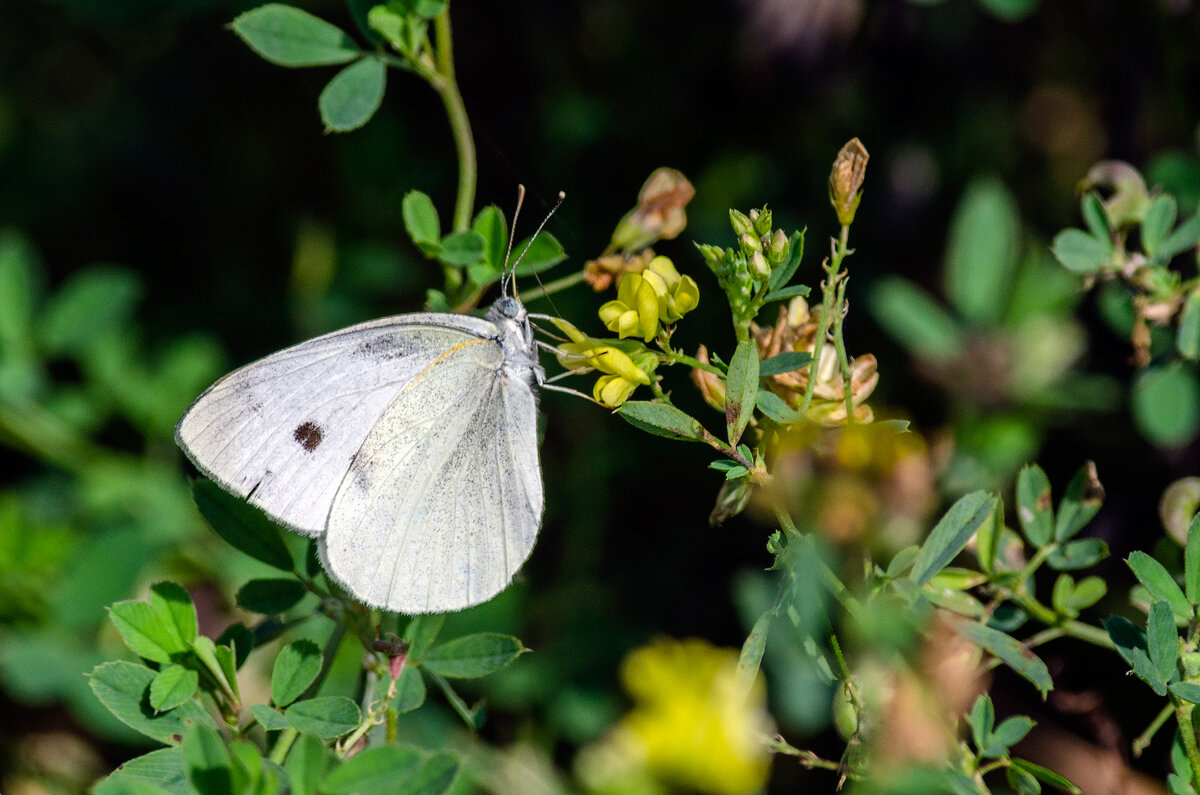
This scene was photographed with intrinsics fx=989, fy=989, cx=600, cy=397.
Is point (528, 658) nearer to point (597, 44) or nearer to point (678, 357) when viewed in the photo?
point (678, 357)

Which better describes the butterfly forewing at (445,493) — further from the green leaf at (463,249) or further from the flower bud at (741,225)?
the flower bud at (741,225)

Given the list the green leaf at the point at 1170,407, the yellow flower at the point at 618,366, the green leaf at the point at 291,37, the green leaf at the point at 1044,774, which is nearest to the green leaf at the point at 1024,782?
the green leaf at the point at 1044,774

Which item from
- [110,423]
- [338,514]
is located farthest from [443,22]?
[110,423]

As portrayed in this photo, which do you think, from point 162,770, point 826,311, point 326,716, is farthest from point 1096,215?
point 162,770

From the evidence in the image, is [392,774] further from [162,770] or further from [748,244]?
[748,244]

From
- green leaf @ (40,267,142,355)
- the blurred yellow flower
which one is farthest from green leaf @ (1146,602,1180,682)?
green leaf @ (40,267,142,355)
